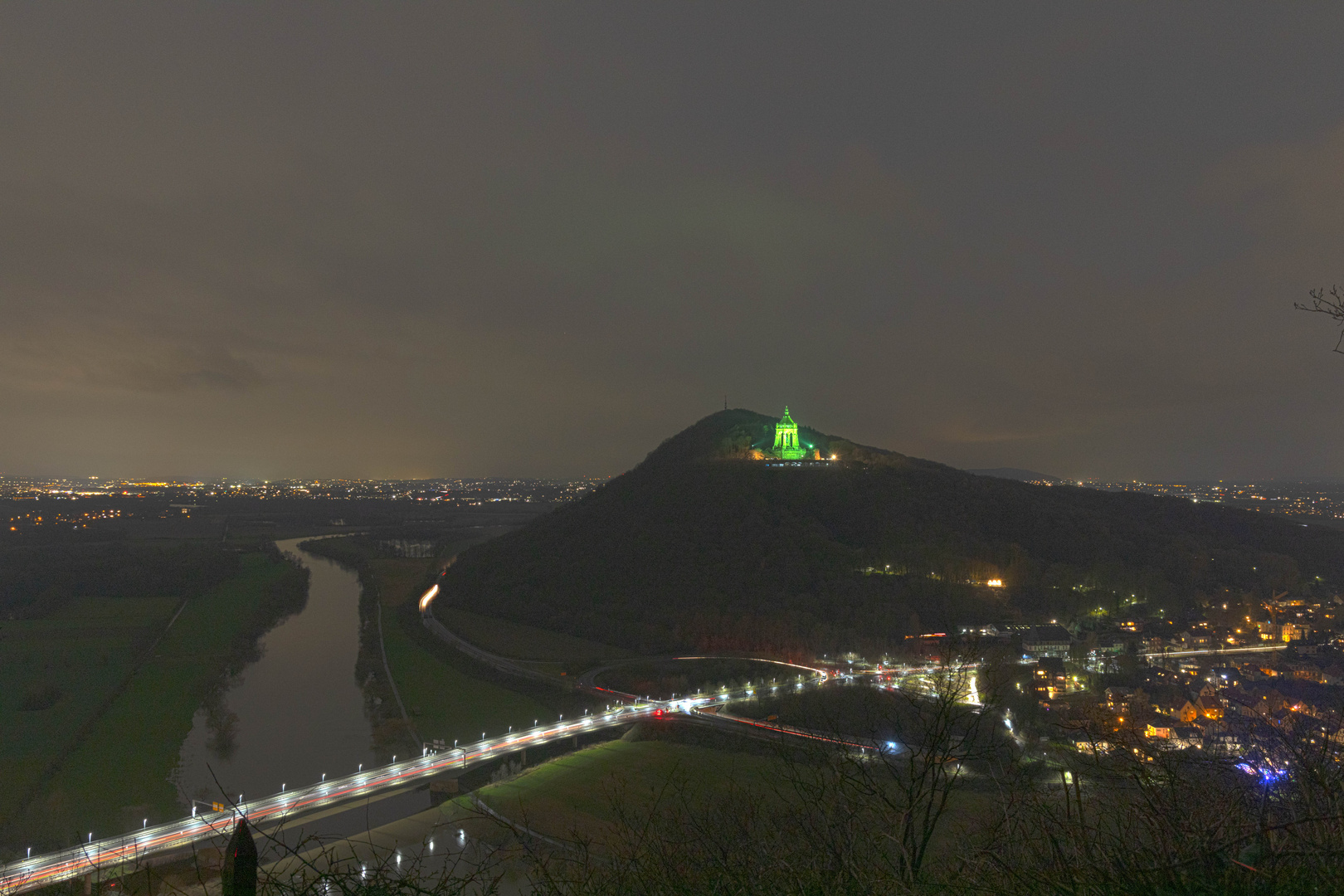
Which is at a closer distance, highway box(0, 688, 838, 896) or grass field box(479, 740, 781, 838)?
highway box(0, 688, 838, 896)

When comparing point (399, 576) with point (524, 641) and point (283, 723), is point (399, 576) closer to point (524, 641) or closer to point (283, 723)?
point (524, 641)

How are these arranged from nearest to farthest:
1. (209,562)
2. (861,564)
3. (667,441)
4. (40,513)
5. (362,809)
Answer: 1. (362,809)
2. (861,564)
3. (209,562)
4. (667,441)
5. (40,513)

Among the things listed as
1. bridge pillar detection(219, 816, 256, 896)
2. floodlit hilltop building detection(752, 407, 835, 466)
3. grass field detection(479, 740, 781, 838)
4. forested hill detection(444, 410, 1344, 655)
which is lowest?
grass field detection(479, 740, 781, 838)

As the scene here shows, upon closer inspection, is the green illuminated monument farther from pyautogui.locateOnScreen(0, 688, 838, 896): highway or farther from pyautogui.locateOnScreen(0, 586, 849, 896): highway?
pyautogui.locateOnScreen(0, 688, 838, 896): highway

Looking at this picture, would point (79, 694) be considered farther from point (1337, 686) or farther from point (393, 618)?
point (1337, 686)

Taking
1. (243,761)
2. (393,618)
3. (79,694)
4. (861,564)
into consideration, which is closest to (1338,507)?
(861,564)

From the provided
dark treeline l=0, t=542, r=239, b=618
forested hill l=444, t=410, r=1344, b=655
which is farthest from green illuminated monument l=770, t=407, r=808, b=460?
dark treeline l=0, t=542, r=239, b=618

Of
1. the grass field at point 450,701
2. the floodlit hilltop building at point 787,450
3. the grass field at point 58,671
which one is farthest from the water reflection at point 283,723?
the floodlit hilltop building at point 787,450
